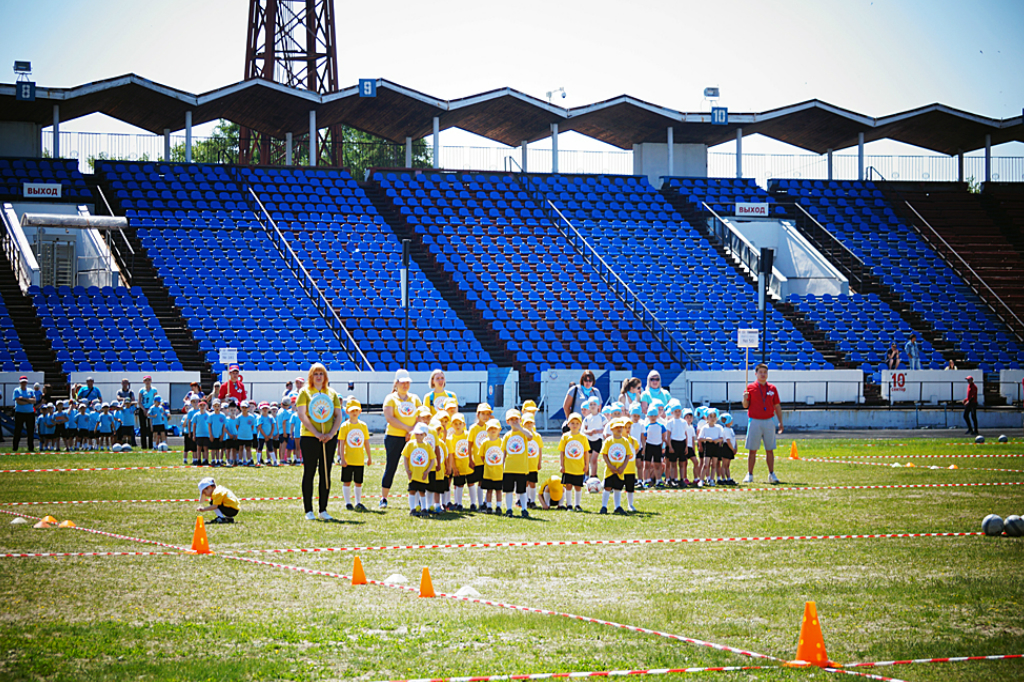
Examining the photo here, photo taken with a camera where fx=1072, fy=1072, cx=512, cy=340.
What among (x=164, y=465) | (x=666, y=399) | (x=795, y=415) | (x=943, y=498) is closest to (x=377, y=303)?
(x=795, y=415)

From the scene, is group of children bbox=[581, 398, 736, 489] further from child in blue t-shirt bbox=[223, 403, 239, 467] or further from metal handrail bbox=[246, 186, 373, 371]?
metal handrail bbox=[246, 186, 373, 371]

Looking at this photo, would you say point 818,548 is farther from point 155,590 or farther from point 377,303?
point 377,303

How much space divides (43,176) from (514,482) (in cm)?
3609

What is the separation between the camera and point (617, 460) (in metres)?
14.9

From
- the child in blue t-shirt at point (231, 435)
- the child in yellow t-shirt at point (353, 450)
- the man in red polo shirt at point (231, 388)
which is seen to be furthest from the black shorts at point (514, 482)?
the man in red polo shirt at point (231, 388)

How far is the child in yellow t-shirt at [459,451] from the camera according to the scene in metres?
15.3

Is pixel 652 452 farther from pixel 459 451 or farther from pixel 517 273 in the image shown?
pixel 517 273

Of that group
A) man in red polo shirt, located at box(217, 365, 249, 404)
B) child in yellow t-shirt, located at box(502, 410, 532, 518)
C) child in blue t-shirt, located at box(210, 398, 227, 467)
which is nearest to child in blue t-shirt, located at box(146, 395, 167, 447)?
man in red polo shirt, located at box(217, 365, 249, 404)

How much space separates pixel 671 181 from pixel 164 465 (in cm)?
3542

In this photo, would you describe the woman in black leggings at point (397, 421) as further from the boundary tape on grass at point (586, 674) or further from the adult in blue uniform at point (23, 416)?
the adult in blue uniform at point (23, 416)

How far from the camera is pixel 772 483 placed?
61.7ft

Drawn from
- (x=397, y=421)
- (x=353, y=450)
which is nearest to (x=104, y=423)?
(x=353, y=450)

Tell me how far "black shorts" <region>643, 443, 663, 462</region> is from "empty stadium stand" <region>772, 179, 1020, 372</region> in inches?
1033

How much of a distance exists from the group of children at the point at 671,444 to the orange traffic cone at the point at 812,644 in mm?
10822
